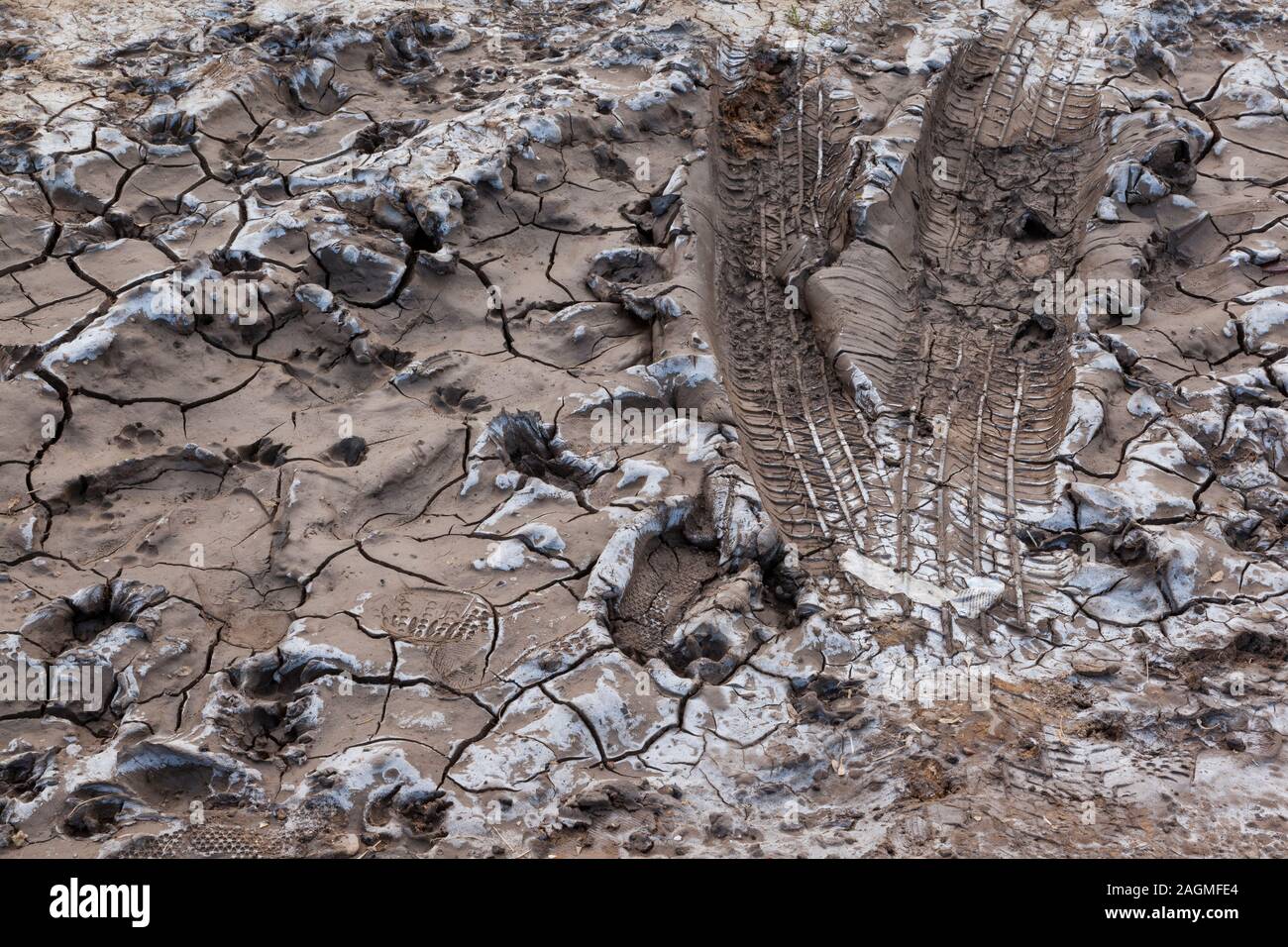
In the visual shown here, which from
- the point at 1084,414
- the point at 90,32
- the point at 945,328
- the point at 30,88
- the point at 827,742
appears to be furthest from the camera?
the point at 90,32

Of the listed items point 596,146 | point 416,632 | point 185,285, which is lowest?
point 416,632

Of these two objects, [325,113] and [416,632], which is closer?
[416,632]

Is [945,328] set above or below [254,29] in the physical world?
below

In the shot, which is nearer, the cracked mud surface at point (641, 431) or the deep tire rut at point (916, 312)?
the cracked mud surface at point (641, 431)

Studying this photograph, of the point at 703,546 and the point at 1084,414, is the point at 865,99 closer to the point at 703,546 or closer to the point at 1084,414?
the point at 1084,414

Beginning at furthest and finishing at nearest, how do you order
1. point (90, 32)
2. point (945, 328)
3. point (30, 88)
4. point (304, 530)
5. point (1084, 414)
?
point (90, 32), point (30, 88), point (945, 328), point (1084, 414), point (304, 530)

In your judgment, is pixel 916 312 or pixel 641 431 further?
pixel 916 312

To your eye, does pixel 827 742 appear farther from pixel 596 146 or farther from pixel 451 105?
pixel 451 105

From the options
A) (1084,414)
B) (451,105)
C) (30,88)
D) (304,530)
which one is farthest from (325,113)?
(1084,414)
